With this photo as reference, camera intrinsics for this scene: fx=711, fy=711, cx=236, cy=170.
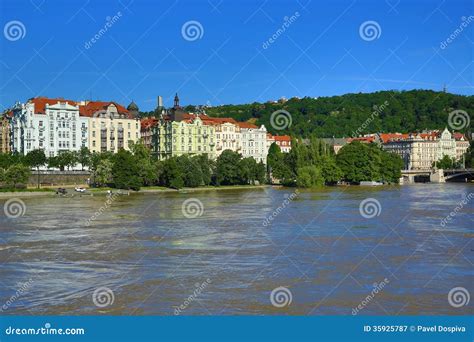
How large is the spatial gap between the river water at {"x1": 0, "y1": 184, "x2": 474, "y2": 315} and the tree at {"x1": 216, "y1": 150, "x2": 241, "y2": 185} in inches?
1292

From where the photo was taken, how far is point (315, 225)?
2459 centimetres

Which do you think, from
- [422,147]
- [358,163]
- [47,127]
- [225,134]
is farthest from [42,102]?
[422,147]

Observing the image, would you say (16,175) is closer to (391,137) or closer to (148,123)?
(148,123)

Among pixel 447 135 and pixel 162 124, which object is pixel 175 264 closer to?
pixel 162 124

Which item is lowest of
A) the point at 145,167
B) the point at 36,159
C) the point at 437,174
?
the point at 437,174

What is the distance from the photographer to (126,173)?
52.2 meters

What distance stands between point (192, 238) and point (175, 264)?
16.2 feet

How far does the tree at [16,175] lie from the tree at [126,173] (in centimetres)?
635

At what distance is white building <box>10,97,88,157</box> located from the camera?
61438 mm

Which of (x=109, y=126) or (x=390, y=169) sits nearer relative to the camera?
(x=109, y=126)

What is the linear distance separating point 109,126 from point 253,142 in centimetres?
2010

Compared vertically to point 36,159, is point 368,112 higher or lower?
higher

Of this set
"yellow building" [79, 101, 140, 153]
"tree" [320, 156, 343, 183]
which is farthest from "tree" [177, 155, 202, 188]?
"tree" [320, 156, 343, 183]

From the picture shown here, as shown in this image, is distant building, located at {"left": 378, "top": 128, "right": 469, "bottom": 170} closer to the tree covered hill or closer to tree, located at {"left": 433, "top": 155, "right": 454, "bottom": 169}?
tree, located at {"left": 433, "top": 155, "right": 454, "bottom": 169}
